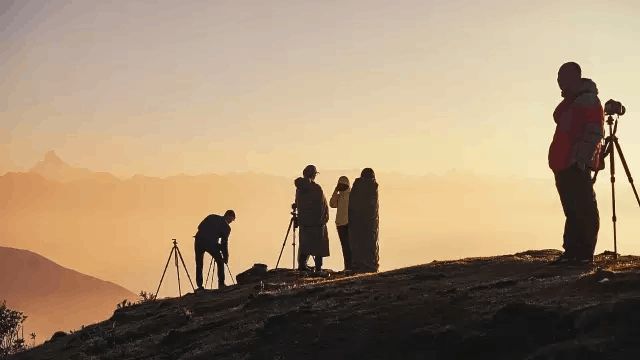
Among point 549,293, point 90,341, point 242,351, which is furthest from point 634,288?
point 90,341

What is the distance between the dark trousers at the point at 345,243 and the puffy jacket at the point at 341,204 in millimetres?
223

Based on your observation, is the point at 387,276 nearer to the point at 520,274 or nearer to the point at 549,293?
the point at 520,274

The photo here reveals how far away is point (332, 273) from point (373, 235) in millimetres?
2139

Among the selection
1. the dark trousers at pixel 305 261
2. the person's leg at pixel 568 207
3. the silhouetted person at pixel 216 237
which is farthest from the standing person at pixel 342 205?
the person's leg at pixel 568 207

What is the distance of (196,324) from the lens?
22.2m

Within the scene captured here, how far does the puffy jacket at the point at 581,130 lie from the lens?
1947 cm

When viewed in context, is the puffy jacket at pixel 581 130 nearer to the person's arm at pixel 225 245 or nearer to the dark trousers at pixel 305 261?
the dark trousers at pixel 305 261

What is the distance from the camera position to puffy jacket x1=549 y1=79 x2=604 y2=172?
19.5m

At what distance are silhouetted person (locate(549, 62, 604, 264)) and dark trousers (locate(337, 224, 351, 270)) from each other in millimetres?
13296

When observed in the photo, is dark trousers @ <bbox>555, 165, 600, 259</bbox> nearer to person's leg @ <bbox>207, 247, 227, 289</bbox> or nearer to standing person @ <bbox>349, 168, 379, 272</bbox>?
standing person @ <bbox>349, 168, 379, 272</bbox>

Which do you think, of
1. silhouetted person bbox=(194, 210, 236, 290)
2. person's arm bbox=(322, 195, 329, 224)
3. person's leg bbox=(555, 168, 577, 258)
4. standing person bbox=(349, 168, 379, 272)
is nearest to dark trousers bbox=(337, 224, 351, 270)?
person's arm bbox=(322, 195, 329, 224)

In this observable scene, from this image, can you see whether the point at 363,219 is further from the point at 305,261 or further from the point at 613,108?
the point at 613,108

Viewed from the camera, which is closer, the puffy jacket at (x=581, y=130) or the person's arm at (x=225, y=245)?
the puffy jacket at (x=581, y=130)

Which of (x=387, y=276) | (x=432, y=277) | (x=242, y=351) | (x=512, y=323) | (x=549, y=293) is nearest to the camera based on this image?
(x=512, y=323)
